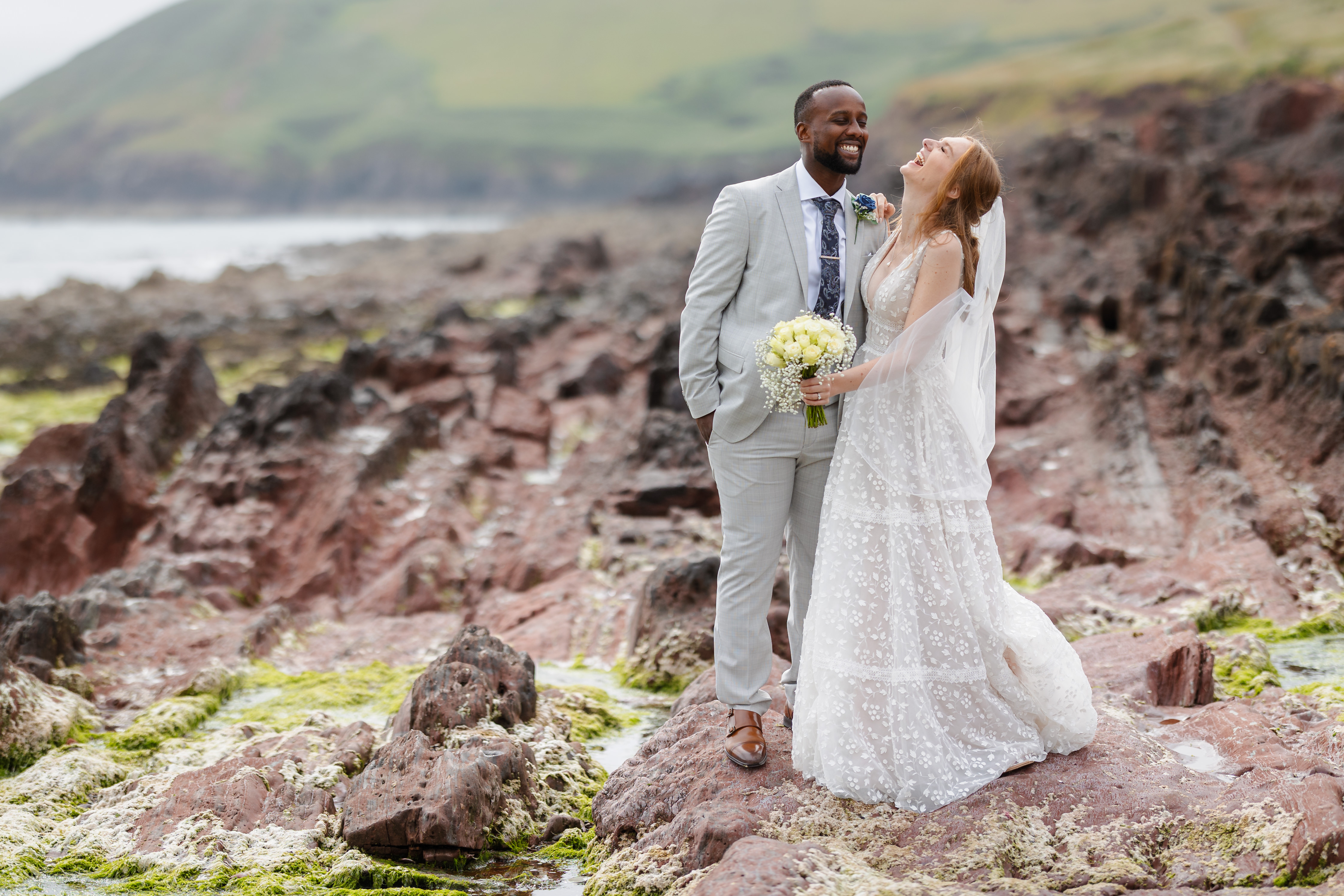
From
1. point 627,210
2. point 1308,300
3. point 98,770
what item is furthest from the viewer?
point 627,210

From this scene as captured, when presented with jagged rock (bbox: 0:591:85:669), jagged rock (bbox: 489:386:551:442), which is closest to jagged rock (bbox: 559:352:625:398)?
jagged rock (bbox: 489:386:551:442)

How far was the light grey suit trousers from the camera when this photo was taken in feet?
14.5

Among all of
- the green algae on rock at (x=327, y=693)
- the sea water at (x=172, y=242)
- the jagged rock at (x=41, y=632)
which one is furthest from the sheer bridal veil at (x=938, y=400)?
the sea water at (x=172, y=242)

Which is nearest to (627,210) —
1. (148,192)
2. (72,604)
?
(72,604)

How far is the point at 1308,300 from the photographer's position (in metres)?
13.9

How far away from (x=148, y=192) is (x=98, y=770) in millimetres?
154841

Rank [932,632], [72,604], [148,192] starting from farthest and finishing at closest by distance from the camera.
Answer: [148,192], [72,604], [932,632]

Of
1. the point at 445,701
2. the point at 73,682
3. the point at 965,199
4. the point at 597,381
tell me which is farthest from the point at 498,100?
the point at 965,199

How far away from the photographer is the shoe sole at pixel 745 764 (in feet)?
14.5

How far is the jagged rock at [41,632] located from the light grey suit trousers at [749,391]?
467cm

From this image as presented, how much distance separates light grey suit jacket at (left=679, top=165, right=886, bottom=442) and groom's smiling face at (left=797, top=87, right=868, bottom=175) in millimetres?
180

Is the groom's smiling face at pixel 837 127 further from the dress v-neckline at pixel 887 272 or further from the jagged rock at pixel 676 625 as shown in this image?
the jagged rock at pixel 676 625

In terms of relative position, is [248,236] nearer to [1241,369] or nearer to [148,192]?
[148,192]

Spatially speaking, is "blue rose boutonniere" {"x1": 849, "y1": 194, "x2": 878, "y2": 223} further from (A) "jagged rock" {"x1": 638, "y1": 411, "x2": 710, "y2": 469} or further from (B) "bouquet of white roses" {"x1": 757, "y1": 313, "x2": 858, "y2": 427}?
(A) "jagged rock" {"x1": 638, "y1": 411, "x2": 710, "y2": 469}
